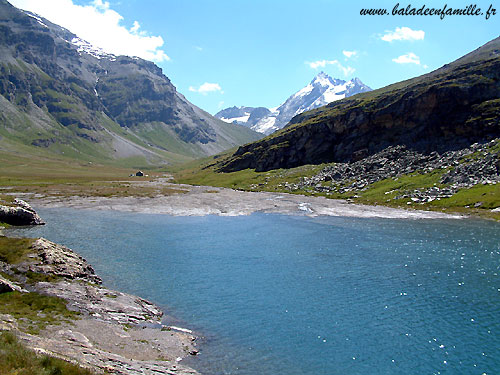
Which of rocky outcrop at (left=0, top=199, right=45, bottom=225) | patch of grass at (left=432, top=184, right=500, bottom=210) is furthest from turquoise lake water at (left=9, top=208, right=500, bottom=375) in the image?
patch of grass at (left=432, top=184, right=500, bottom=210)

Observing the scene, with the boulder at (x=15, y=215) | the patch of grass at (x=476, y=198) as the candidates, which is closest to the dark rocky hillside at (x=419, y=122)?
the patch of grass at (x=476, y=198)

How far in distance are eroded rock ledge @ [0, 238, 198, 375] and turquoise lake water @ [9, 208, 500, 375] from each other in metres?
2.19

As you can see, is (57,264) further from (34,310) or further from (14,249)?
(34,310)

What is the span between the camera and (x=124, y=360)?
65.3 ft

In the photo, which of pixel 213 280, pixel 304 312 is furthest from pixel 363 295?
pixel 213 280

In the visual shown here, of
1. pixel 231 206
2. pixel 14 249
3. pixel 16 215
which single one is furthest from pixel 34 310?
pixel 231 206

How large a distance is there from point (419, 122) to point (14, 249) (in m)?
150

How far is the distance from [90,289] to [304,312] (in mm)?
19677

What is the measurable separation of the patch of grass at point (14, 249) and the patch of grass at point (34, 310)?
736 centimetres

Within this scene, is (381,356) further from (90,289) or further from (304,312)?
(90,289)

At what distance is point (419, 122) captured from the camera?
145625 millimetres

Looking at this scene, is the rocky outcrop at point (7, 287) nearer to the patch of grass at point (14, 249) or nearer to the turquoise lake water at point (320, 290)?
the patch of grass at point (14, 249)

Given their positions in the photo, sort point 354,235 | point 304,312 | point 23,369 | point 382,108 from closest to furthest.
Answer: point 23,369 < point 304,312 < point 354,235 < point 382,108

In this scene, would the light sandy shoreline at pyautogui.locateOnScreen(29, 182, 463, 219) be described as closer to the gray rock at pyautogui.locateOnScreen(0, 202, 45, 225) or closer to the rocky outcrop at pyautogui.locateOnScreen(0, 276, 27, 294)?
the gray rock at pyautogui.locateOnScreen(0, 202, 45, 225)
